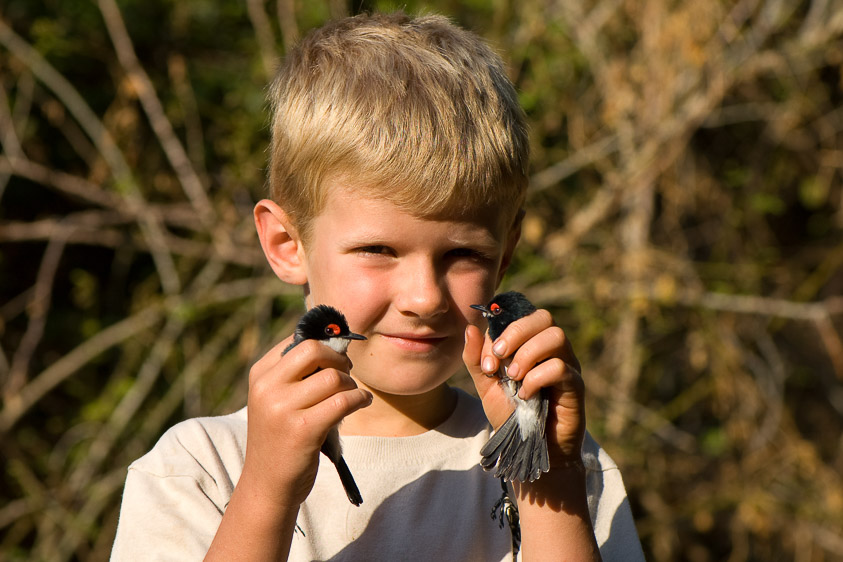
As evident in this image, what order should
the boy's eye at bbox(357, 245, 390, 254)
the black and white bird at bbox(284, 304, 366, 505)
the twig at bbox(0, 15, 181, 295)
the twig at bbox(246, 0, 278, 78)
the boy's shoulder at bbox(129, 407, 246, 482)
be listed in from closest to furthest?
1. the black and white bird at bbox(284, 304, 366, 505)
2. the boy's eye at bbox(357, 245, 390, 254)
3. the boy's shoulder at bbox(129, 407, 246, 482)
4. the twig at bbox(0, 15, 181, 295)
5. the twig at bbox(246, 0, 278, 78)

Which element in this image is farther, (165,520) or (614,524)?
(614,524)

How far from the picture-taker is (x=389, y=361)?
64.0 inches

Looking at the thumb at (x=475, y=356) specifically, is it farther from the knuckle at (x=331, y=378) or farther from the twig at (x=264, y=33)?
the twig at (x=264, y=33)

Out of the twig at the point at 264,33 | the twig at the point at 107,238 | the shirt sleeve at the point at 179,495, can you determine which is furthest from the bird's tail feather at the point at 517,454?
the twig at the point at 264,33

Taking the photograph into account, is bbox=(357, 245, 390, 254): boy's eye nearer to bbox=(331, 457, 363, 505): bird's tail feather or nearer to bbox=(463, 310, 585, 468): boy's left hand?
bbox=(463, 310, 585, 468): boy's left hand

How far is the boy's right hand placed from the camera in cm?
137

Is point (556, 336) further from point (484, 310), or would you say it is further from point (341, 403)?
point (341, 403)


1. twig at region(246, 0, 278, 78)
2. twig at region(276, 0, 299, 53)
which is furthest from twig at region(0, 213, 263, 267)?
twig at region(276, 0, 299, 53)

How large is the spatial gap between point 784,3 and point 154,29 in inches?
124

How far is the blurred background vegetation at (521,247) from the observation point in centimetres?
406

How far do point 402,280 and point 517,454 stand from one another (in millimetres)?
356

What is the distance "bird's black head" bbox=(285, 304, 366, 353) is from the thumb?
202 millimetres

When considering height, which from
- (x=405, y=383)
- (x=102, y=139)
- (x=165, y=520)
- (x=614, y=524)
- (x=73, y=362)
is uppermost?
(x=102, y=139)

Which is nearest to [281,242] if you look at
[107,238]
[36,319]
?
[107,238]
